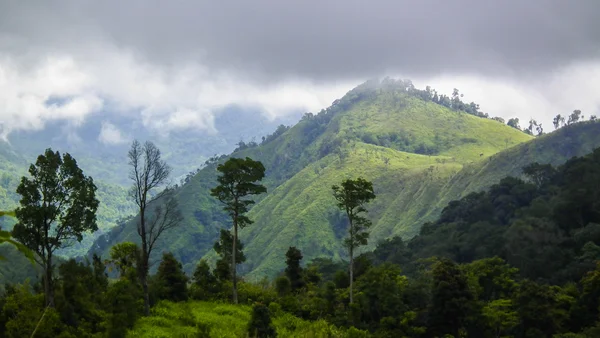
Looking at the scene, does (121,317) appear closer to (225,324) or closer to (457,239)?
(225,324)

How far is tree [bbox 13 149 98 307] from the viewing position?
99.7 feet

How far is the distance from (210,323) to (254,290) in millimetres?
Answer: 14600

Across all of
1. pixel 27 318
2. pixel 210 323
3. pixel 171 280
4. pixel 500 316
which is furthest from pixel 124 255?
pixel 500 316

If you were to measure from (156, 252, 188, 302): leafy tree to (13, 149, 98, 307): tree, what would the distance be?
29.1ft

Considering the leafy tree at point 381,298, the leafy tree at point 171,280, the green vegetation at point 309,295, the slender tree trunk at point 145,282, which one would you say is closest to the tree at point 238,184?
the green vegetation at point 309,295

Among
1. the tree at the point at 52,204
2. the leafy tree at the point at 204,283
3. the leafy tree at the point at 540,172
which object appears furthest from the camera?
the leafy tree at the point at 540,172

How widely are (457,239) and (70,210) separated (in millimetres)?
64454

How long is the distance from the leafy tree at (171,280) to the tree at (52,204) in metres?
8.86

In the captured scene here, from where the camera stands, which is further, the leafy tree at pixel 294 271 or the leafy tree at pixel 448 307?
the leafy tree at pixel 294 271

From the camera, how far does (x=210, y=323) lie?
32.3 metres

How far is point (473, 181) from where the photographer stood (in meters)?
190

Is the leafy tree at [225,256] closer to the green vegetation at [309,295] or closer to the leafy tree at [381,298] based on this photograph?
the green vegetation at [309,295]

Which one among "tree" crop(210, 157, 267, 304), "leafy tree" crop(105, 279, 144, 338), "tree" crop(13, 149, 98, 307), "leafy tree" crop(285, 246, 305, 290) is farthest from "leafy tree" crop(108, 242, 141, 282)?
"leafy tree" crop(285, 246, 305, 290)

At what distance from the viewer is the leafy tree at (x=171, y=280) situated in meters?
41.0
